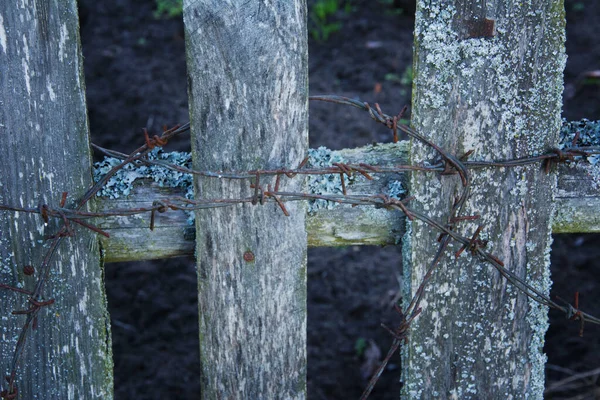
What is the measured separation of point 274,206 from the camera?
1.38 m

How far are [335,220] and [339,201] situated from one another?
166mm

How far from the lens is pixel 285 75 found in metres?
1.32

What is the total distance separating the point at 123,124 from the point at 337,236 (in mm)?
2618

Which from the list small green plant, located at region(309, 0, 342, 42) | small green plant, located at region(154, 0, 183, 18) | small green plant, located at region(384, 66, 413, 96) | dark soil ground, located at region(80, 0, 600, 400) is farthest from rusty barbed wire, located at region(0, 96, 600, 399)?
small green plant, located at region(154, 0, 183, 18)

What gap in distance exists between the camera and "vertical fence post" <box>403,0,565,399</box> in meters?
1.35

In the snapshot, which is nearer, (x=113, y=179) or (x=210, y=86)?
(x=210, y=86)

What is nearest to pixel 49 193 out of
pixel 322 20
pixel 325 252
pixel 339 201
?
pixel 339 201

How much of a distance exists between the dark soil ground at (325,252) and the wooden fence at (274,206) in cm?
142

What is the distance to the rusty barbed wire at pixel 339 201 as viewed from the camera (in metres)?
1.33

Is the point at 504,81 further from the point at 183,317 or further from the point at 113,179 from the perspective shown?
the point at 183,317

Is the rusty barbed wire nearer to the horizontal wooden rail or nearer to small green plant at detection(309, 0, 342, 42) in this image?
the horizontal wooden rail

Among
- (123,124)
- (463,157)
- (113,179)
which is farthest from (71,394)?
(123,124)

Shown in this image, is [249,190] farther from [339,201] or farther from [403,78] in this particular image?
[403,78]

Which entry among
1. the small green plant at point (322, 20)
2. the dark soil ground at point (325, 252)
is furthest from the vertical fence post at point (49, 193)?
the small green plant at point (322, 20)
